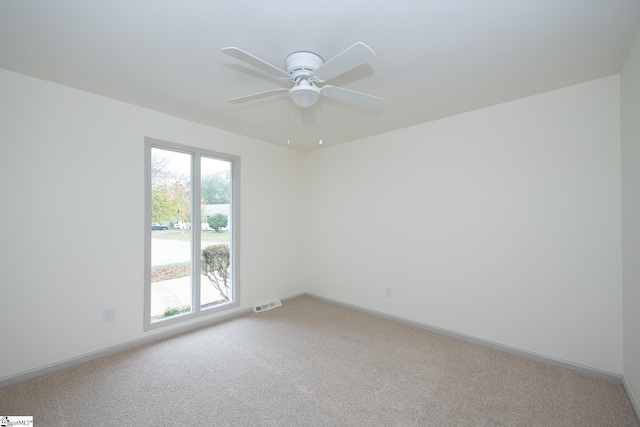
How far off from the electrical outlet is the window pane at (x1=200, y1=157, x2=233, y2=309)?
3.03ft

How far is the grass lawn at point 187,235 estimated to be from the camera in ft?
10.1

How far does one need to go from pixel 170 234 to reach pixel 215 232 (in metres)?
0.57

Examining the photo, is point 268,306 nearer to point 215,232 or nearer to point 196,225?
point 215,232

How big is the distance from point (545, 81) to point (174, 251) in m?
4.12

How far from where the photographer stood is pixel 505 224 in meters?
2.72

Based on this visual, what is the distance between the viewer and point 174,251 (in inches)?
127

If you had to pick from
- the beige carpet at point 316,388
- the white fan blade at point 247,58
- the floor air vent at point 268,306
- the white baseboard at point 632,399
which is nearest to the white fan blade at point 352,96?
the white fan blade at point 247,58

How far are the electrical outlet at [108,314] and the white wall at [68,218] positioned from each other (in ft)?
0.10

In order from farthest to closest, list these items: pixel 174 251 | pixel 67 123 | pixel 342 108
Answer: pixel 174 251, pixel 342 108, pixel 67 123

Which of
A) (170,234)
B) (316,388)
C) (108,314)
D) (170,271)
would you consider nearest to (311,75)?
(316,388)

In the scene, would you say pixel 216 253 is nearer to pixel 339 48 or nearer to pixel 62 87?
pixel 62 87

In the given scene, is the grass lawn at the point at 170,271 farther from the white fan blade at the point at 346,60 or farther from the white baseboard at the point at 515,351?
the white fan blade at the point at 346,60

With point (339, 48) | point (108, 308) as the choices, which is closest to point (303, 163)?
point (339, 48)

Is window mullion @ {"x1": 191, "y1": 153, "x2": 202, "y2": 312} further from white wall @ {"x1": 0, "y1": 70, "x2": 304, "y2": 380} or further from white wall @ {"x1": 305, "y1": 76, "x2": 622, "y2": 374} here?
white wall @ {"x1": 305, "y1": 76, "x2": 622, "y2": 374}
